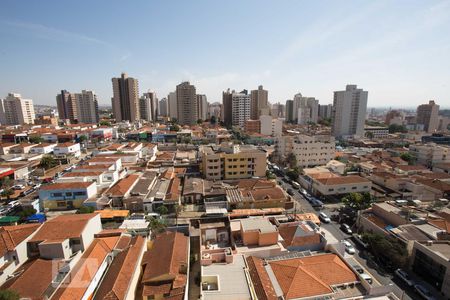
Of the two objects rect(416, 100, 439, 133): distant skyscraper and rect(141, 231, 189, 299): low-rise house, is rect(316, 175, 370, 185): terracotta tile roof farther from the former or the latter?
rect(416, 100, 439, 133): distant skyscraper

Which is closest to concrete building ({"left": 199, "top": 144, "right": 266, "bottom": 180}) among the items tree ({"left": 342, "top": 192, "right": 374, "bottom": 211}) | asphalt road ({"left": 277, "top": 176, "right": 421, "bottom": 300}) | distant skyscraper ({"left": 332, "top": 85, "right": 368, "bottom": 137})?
asphalt road ({"left": 277, "top": 176, "right": 421, "bottom": 300})

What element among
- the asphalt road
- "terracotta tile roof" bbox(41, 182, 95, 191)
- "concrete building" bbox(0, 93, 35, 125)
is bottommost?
the asphalt road

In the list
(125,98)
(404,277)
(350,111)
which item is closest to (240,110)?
(350,111)

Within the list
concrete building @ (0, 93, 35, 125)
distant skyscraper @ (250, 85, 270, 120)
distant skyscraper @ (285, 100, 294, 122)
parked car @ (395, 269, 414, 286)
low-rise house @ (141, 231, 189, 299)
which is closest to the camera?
low-rise house @ (141, 231, 189, 299)

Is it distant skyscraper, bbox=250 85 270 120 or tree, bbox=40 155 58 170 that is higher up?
distant skyscraper, bbox=250 85 270 120

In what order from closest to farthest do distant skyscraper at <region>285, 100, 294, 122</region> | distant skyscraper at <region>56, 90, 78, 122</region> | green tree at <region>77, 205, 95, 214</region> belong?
green tree at <region>77, 205, 95, 214</region> < distant skyscraper at <region>56, 90, 78, 122</region> < distant skyscraper at <region>285, 100, 294, 122</region>

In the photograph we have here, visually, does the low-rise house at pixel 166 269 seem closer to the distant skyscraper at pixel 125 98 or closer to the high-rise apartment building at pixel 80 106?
the distant skyscraper at pixel 125 98

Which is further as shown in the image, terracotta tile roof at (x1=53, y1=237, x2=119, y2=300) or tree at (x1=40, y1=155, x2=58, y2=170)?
tree at (x1=40, y1=155, x2=58, y2=170)
